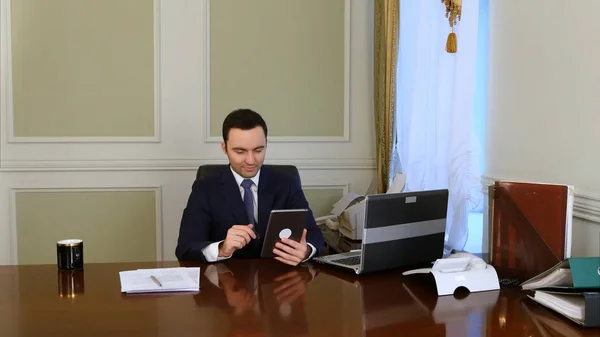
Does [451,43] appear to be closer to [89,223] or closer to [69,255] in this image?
[69,255]

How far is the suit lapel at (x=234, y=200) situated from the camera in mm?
2404

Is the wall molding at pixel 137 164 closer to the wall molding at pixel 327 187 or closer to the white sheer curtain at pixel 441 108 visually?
the wall molding at pixel 327 187

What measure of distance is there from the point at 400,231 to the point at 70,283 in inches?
38.9

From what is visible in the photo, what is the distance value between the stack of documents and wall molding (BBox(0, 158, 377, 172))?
5.12ft

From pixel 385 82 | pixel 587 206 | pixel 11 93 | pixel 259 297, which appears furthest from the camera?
pixel 11 93

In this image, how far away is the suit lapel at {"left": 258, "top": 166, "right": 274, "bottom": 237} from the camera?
8.07 feet

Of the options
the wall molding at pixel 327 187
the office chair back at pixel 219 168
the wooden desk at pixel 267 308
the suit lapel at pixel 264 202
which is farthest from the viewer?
the wall molding at pixel 327 187

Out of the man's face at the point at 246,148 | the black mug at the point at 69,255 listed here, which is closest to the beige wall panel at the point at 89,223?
the man's face at the point at 246,148

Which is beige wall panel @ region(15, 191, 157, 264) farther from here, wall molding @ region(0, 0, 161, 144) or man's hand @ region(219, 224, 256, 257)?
man's hand @ region(219, 224, 256, 257)

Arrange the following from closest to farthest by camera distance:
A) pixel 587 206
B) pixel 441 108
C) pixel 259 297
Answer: pixel 259 297, pixel 587 206, pixel 441 108

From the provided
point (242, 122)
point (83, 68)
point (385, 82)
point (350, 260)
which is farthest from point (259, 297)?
point (83, 68)

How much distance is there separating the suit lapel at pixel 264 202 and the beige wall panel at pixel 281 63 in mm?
1034

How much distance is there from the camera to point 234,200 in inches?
94.8

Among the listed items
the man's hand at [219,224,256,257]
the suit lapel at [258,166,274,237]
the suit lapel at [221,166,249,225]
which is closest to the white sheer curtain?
the suit lapel at [258,166,274,237]
